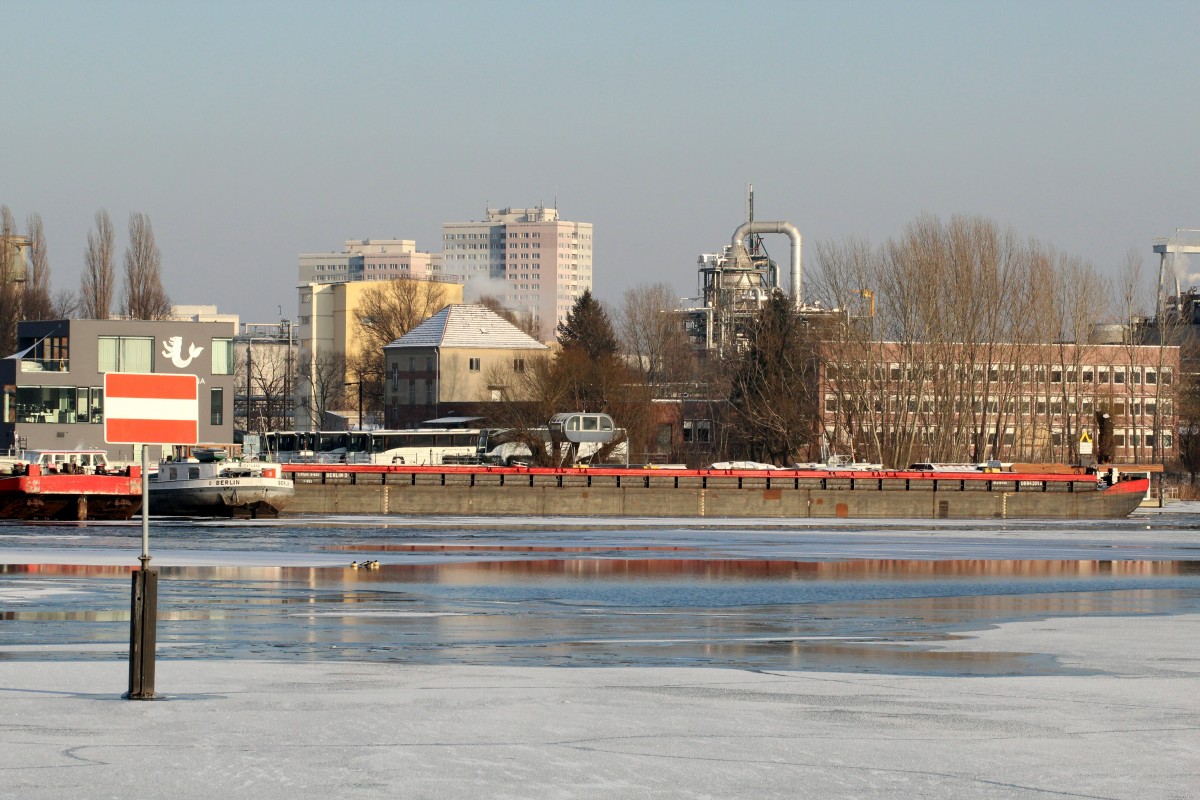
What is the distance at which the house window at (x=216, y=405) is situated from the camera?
256 ft

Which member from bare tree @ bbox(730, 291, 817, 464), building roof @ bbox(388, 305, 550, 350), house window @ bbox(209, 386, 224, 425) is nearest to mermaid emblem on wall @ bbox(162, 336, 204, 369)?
house window @ bbox(209, 386, 224, 425)

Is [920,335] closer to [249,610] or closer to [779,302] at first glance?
[779,302]

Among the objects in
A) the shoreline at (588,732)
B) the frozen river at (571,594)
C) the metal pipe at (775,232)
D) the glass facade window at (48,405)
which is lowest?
the frozen river at (571,594)

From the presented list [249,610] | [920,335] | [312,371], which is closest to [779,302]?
[920,335]

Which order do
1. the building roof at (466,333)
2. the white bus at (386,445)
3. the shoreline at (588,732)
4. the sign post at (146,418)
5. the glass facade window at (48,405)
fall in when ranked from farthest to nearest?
the building roof at (466,333) → the white bus at (386,445) → the glass facade window at (48,405) → the sign post at (146,418) → the shoreline at (588,732)

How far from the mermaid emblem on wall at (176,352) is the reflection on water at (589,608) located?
48.0 m

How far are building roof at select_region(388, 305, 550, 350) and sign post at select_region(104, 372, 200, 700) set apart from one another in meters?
97.9

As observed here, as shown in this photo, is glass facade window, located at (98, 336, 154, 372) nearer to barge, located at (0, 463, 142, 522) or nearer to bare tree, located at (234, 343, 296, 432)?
barge, located at (0, 463, 142, 522)

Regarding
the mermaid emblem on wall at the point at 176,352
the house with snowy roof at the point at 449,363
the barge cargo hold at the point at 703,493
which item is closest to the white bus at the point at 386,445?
the mermaid emblem on wall at the point at 176,352

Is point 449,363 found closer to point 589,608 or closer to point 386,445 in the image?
point 386,445

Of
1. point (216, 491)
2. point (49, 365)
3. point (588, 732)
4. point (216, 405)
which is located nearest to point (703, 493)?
point (216, 491)

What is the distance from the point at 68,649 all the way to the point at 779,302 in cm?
7387

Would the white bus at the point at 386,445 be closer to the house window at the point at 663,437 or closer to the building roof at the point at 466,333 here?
the building roof at the point at 466,333

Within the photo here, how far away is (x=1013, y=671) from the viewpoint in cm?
1559
